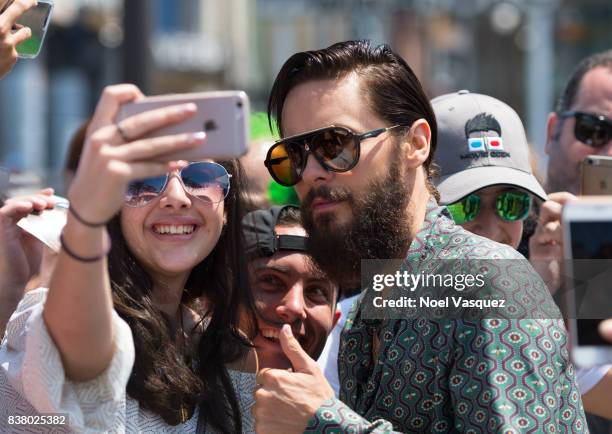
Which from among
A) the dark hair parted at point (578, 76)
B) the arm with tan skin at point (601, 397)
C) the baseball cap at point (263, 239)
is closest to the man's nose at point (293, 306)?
the baseball cap at point (263, 239)

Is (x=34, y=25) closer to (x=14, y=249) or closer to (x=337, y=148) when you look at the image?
(x=14, y=249)

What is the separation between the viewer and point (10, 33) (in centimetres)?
309

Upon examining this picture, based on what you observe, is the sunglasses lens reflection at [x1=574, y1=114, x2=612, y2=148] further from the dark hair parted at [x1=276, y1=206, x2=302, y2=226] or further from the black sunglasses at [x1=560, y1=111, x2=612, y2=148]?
the dark hair parted at [x1=276, y1=206, x2=302, y2=226]

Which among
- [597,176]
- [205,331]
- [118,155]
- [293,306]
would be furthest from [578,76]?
[118,155]

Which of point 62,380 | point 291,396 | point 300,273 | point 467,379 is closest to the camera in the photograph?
point 62,380

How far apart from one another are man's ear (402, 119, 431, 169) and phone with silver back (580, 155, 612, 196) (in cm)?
59

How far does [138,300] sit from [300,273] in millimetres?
794

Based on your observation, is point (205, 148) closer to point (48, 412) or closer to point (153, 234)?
point (48, 412)

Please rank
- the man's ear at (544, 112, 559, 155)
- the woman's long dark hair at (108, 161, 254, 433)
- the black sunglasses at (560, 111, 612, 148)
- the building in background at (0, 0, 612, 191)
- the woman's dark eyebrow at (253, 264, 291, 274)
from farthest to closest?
the building in background at (0, 0, 612, 191)
the man's ear at (544, 112, 559, 155)
the black sunglasses at (560, 111, 612, 148)
the woman's dark eyebrow at (253, 264, 291, 274)
the woman's long dark hair at (108, 161, 254, 433)

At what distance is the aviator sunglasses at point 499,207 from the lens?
12.4 ft

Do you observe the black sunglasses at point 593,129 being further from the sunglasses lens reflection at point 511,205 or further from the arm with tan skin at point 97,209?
the arm with tan skin at point 97,209

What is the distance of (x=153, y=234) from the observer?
3.19 meters

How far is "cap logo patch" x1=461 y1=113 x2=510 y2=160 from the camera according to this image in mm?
3801

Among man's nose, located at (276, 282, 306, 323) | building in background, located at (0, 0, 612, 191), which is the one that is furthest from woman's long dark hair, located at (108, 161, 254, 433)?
building in background, located at (0, 0, 612, 191)
